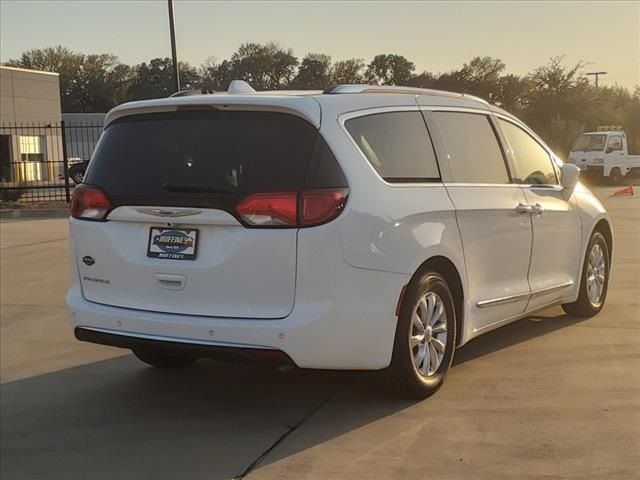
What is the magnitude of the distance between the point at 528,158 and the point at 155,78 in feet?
346

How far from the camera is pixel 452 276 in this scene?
4.69 meters

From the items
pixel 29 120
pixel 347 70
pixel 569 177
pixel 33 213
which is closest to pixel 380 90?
pixel 569 177

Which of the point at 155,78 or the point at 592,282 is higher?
the point at 155,78

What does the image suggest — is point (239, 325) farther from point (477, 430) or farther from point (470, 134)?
point (470, 134)

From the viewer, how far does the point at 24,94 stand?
4434cm

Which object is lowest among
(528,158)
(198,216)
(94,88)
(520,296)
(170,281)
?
(520,296)

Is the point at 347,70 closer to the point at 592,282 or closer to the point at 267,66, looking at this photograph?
the point at 267,66

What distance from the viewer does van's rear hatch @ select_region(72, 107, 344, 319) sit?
12.8 feet

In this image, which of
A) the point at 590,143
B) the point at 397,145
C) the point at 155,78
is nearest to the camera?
the point at 397,145

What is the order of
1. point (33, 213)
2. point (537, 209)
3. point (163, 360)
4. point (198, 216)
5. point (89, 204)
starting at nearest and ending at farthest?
point (198, 216), point (89, 204), point (163, 360), point (537, 209), point (33, 213)

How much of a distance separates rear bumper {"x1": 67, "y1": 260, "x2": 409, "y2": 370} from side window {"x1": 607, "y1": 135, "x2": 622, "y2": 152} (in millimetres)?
27039

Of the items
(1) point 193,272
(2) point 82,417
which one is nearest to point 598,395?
(1) point 193,272

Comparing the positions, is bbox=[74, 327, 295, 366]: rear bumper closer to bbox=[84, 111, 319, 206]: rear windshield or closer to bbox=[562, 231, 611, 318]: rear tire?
bbox=[84, 111, 319, 206]: rear windshield

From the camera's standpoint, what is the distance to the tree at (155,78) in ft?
312
